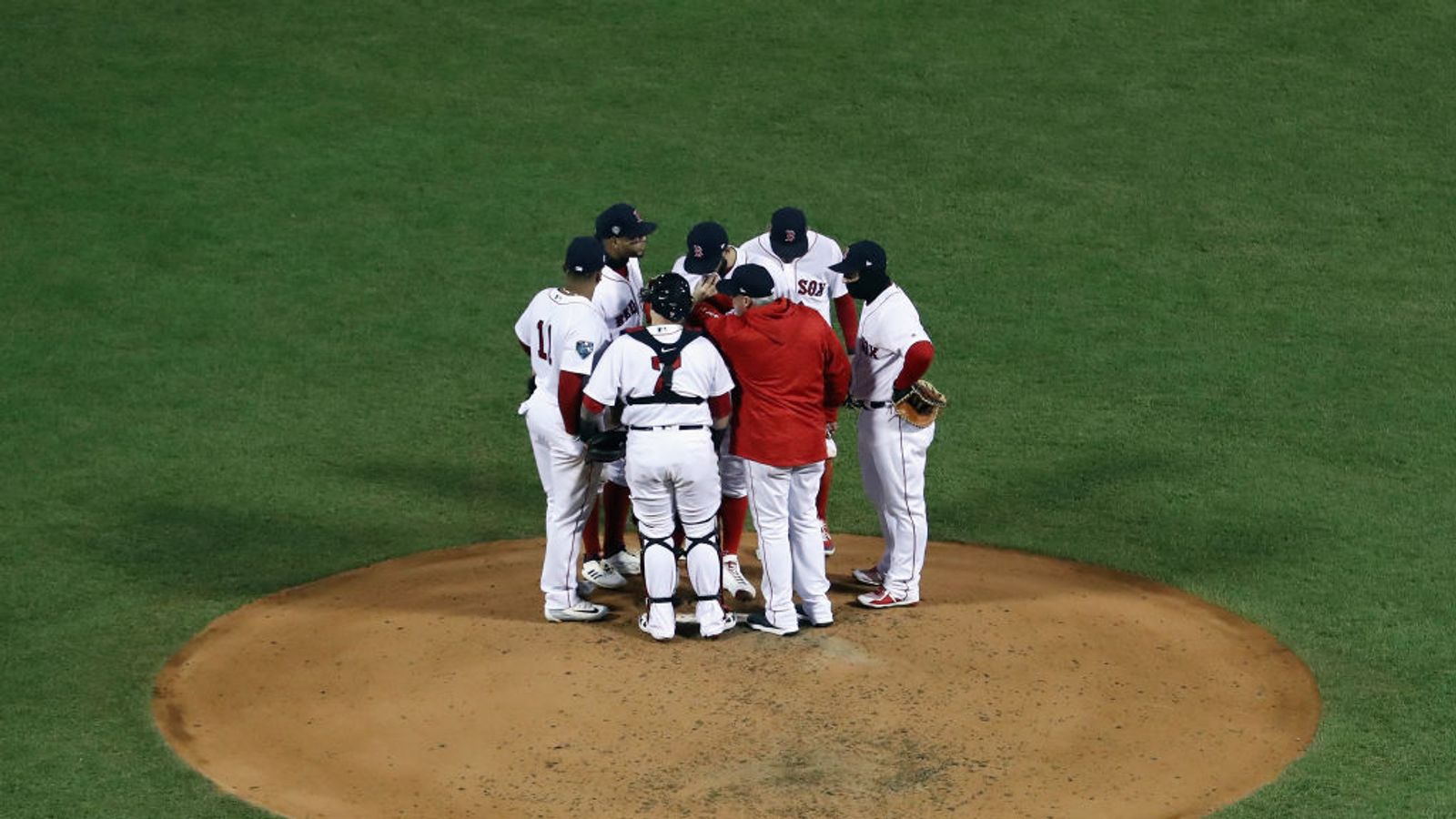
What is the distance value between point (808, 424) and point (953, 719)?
5.23 ft

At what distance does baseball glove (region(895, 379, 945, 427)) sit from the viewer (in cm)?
898

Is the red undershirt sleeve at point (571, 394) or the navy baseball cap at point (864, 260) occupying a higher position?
the navy baseball cap at point (864, 260)

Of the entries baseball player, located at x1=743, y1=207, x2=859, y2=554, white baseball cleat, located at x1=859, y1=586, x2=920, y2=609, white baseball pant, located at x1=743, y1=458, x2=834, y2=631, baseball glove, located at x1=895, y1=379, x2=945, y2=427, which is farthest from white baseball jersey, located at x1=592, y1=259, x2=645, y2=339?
white baseball cleat, located at x1=859, y1=586, x2=920, y2=609

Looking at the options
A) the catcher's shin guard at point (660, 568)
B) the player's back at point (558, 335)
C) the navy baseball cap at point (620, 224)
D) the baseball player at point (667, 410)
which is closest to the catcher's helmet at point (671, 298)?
the baseball player at point (667, 410)

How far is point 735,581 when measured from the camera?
9.48m

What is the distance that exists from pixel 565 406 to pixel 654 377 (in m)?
0.51

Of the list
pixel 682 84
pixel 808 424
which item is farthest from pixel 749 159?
pixel 808 424

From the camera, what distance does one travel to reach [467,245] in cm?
1505

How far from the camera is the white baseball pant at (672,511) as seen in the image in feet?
28.0

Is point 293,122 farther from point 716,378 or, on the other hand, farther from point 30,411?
point 716,378

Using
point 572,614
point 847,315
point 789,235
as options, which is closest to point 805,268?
point 847,315

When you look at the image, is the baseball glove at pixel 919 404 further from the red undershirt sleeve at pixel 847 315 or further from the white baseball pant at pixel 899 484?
the red undershirt sleeve at pixel 847 315

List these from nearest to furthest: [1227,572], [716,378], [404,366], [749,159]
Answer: [716,378] < [1227,572] < [404,366] < [749,159]

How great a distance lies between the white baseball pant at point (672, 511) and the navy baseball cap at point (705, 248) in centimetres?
113
